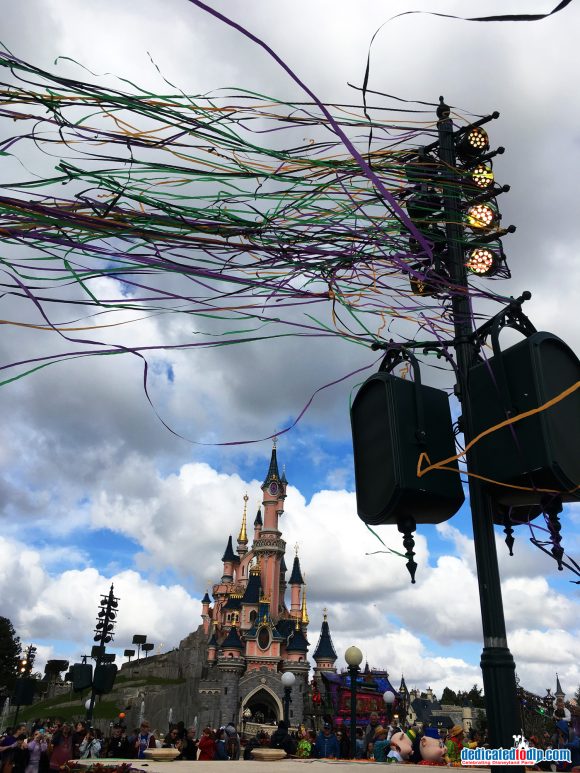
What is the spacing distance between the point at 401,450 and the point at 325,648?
74.2m

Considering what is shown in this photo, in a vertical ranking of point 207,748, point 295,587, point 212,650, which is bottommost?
point 207,748

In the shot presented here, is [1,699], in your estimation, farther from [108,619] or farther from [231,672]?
[108,619]

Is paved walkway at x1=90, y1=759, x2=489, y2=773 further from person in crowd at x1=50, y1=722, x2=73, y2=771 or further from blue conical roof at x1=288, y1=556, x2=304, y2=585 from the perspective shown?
blue conical roof at x1=288, y1=556, x2=304, y2=585

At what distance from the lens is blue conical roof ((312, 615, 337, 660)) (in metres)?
68.7

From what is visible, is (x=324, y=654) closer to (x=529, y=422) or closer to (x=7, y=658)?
(x=7, y=658)

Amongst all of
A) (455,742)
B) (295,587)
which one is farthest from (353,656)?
(295,587)

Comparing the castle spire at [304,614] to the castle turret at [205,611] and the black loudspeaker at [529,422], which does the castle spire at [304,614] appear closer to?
the castle turret at [205,611]

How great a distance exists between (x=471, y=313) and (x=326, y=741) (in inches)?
443

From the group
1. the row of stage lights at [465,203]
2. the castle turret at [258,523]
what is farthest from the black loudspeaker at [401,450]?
the castle turret at [258,523]

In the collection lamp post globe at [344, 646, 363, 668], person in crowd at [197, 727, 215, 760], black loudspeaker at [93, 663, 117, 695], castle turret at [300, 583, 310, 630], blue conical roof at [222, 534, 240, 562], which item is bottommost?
person in crowd at [197, 727, 215, 760]

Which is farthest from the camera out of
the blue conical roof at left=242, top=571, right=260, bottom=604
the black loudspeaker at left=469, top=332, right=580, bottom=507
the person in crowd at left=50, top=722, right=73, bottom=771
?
the blue conical roof at left=242, top=571, right=260, bottom=604

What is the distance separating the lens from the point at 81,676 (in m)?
13.8

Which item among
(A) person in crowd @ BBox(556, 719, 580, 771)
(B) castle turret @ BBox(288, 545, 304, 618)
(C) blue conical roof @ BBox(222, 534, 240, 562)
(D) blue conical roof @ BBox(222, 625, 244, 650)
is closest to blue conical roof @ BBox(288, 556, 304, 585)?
(B) castle turret @ BBox(288, 545, 304, 618)

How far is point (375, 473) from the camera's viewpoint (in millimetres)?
2580
